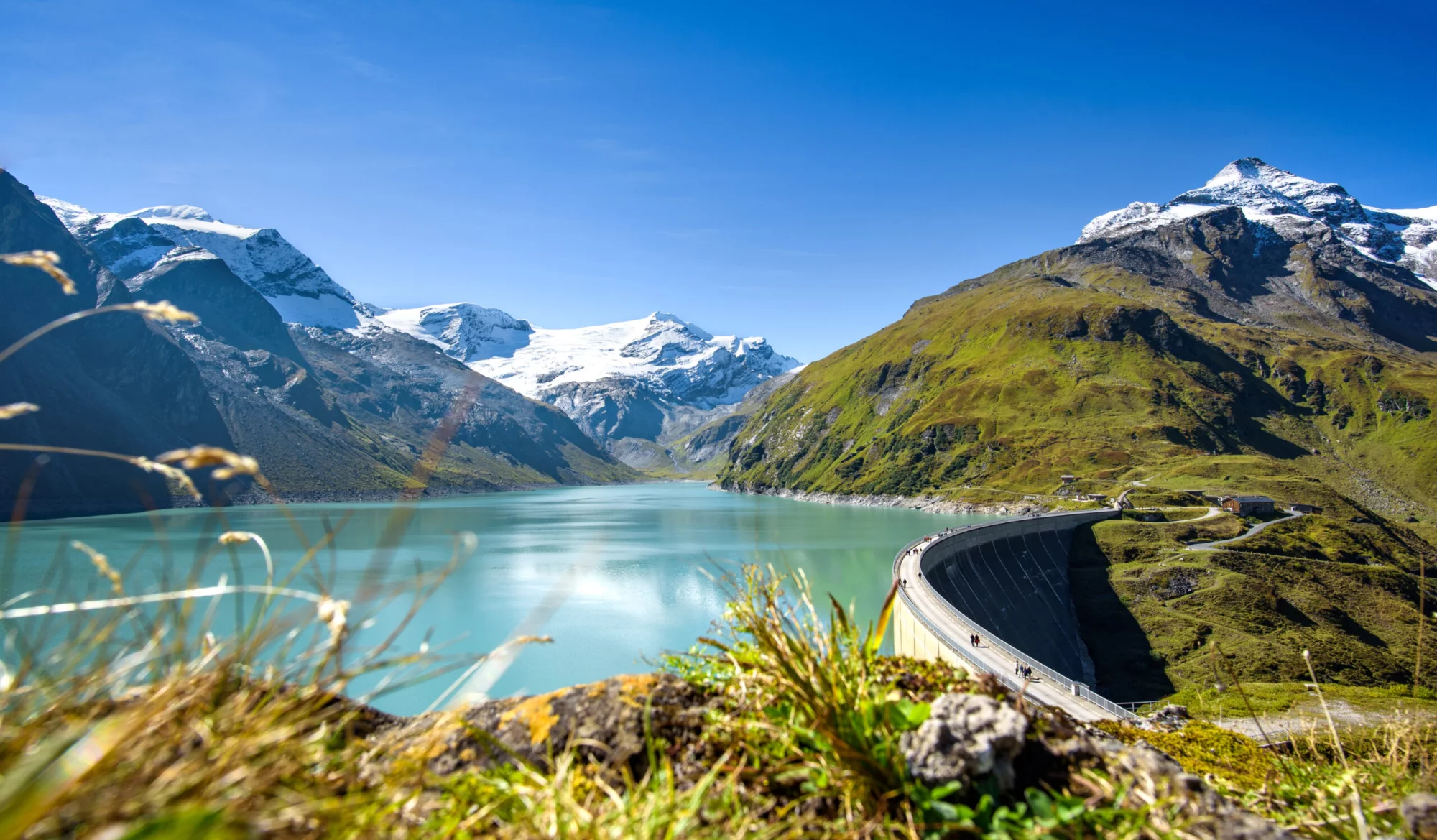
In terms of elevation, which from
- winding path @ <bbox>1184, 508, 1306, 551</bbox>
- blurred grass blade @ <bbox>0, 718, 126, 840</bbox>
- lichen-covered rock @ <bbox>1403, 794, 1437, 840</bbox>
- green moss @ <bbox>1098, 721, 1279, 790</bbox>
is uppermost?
blurred grass blade @ <bbox>0, 718, 126, 840</bbox>

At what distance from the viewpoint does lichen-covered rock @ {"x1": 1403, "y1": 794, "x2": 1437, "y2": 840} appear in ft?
9.32

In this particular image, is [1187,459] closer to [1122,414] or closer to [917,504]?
[1122,414]

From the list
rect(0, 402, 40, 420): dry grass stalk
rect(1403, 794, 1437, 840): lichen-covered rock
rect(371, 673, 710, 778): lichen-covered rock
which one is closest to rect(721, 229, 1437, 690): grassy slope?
rect(1403, 794, 1437, 840): lichen-covered rock

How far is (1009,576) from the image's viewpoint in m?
60.8

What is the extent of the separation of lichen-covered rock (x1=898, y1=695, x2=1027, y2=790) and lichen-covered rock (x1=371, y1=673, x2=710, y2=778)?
103 cm

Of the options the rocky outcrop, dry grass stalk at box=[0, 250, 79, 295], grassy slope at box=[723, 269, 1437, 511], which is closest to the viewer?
dry grass stalk at box=[0, 250, 79, 295]

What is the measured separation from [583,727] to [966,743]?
1.71 metres

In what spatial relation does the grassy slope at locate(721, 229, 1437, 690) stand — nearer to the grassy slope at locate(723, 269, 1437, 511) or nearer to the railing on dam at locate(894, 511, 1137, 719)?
the grassy slope at locate(723, 269, 1437, 511)

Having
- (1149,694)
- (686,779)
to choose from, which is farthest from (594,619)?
(686,779)

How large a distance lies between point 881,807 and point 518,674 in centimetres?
3868

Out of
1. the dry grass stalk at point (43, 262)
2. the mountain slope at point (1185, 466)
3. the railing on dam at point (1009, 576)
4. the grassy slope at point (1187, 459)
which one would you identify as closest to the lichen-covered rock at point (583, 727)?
the dry grass stalk at point (43, 262)

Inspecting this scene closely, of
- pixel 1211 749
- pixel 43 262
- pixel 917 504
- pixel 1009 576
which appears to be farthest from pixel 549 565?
pixel 917 504

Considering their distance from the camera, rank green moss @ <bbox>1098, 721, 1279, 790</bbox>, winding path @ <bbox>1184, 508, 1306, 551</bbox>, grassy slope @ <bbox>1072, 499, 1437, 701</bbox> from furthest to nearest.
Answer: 1. winding path @ <bbox>1184, 508, 1306, 551</bbox>
2. grassy slope @ <bbox>1072, 499, 1437, 701</bbox>
3. green moss @ <bbox>1098, 721, 1279, 790</bbox>

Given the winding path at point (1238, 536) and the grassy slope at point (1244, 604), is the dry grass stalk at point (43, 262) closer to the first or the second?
the grassy slope at point (1244, 604)
